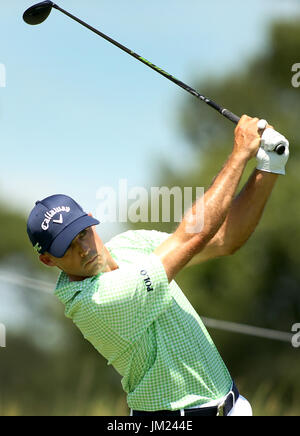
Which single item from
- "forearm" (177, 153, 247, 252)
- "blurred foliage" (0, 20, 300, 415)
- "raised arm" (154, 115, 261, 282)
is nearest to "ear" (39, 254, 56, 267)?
"raised arm" (154, 115, 261, 282)

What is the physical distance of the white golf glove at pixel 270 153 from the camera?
12.0 ft

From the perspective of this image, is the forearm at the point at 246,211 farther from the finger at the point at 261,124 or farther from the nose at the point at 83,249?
the nose at the point at 83,249

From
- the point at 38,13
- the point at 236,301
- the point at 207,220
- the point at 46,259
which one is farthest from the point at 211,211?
the point at 236,301

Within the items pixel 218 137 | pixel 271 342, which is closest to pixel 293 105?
pixel 218 137

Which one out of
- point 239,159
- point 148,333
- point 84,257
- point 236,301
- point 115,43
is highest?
point 115,43

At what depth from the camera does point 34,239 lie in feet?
12.1

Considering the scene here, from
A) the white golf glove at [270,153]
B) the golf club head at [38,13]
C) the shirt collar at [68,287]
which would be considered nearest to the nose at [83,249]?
the shirt collar at [68,287]

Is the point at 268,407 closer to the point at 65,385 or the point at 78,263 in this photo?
the point at 78,263

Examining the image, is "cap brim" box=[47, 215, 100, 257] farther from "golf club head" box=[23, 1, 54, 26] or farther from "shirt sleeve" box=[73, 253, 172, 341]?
"golf club head" box=[23, 1, 54, 26]

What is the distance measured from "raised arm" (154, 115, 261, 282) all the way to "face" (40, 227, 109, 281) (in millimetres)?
268

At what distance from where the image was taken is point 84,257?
358 centimetres

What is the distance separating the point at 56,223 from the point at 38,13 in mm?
1412

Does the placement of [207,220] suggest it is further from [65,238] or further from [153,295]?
[65,238]

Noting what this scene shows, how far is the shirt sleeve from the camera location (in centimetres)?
348
